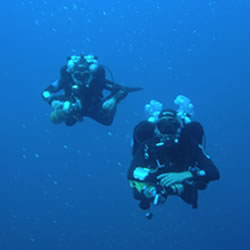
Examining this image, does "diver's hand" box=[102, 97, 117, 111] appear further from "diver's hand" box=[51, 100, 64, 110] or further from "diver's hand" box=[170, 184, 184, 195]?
"diver's hand" box=[170, 184, 184, 195]

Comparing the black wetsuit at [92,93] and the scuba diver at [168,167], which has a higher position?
the black wetsuit at [92,93]

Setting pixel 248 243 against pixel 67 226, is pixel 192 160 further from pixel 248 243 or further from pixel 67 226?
pixel 248 243

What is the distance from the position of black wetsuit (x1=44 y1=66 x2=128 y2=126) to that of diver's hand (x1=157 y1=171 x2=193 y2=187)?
2525mm

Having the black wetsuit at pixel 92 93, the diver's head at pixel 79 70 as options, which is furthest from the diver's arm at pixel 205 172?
the diver's head at pixel 79 70

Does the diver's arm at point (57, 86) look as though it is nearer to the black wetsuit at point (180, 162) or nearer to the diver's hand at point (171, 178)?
the black wetsuit at point (180, 162)

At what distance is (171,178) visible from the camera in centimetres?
412


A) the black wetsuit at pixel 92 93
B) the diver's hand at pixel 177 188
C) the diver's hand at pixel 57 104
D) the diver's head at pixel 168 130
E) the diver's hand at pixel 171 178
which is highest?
the black wetsuit at pixel 92 93

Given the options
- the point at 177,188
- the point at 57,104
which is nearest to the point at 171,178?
the point at 177,188

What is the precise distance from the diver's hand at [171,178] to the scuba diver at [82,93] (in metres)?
2.44

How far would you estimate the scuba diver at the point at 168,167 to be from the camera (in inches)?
165

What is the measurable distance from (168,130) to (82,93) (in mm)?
2483

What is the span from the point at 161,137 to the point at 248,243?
84.1 feet

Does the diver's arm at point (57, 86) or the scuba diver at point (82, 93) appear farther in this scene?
the diver's arm at point (57, 86)

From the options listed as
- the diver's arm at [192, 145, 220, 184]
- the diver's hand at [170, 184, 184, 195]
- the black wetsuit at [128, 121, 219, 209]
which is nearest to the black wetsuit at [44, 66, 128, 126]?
the black wetsuit at [128, 121, 219, 209]
